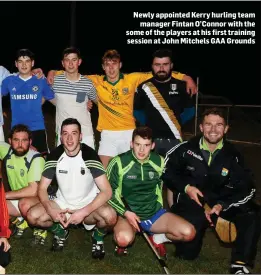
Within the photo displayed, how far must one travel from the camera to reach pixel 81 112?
6.14 m

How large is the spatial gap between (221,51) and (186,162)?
30.9m

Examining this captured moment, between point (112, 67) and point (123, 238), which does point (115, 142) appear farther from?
point (123, 238)

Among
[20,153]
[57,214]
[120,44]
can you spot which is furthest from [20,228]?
[120,44]

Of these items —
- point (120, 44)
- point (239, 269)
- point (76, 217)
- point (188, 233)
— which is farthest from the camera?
point (120, 44)

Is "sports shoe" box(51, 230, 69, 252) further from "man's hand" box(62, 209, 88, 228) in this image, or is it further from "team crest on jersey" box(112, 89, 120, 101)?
"team crest on jersey" box(112, 89, 120, 101)

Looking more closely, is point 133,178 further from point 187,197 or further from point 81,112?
point 81,112

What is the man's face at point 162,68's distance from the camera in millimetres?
5938

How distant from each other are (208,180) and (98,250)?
4.38 ft

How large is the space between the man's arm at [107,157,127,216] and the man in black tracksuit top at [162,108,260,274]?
1.61 feet

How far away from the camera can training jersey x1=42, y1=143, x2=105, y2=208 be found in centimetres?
486

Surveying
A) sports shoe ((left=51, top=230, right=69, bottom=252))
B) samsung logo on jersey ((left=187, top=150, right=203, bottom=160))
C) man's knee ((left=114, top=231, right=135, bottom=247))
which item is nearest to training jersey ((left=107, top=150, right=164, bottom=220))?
man's knee ((left=114, top=231, right=135, bottom=247))

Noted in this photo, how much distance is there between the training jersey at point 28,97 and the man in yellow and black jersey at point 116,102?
169 millimetres

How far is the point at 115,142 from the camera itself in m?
6.22

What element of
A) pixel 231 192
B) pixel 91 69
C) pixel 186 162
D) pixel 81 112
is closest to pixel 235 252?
pixel 231 192
